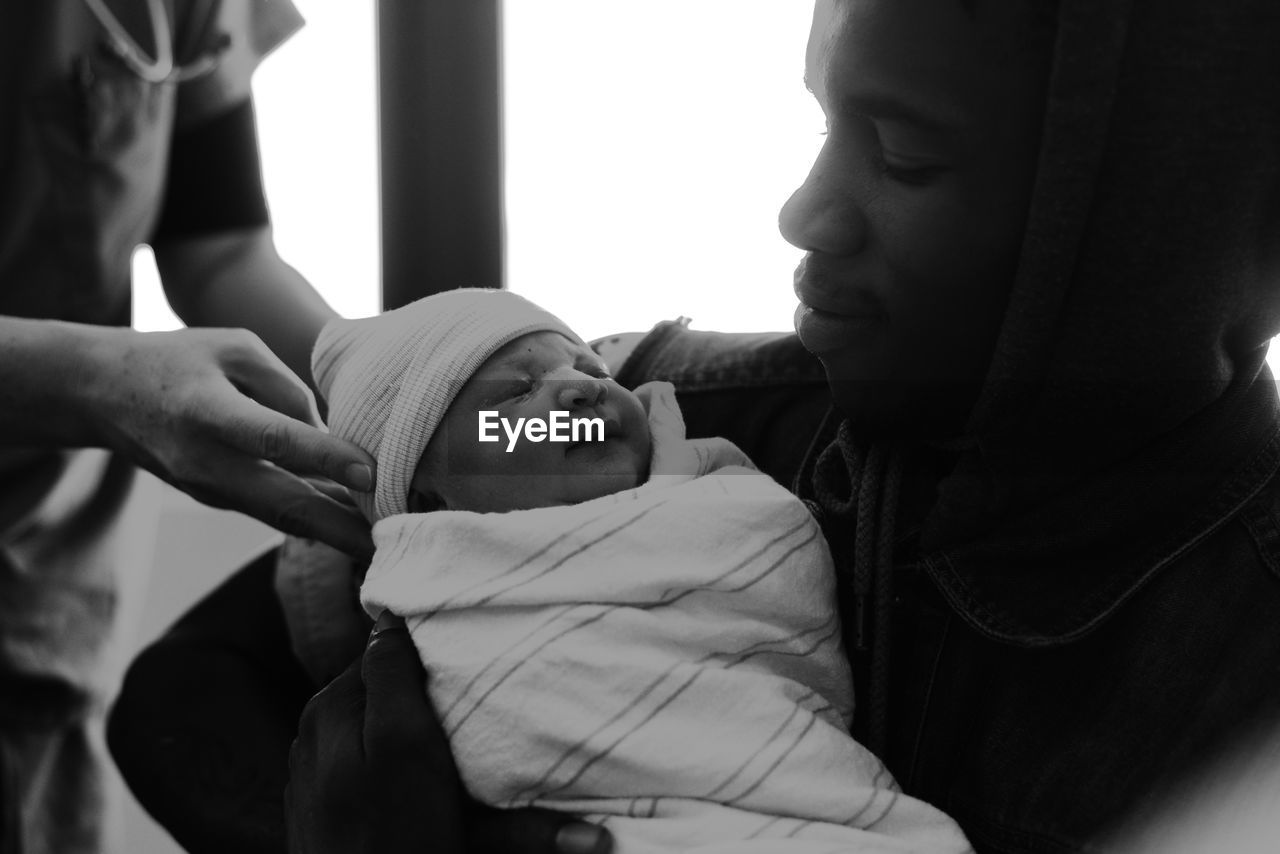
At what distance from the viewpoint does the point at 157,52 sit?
1248mm

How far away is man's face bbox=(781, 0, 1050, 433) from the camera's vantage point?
0.71 metres

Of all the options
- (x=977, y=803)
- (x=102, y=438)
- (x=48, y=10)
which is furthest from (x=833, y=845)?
(x=48, y=10)

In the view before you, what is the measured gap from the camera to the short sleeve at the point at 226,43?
1304mm

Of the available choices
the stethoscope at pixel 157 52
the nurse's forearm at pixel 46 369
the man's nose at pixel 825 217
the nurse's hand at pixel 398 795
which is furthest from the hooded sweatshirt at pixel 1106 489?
the stethoscope at pixel 157 52

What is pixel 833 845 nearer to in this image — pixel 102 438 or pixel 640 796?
pixel 640 796

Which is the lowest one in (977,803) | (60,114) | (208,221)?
(977,803)

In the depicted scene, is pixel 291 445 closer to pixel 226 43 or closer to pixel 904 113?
pixel 904 113

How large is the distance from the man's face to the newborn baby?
0.13 m

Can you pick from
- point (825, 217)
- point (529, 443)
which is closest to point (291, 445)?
point (529, 443)

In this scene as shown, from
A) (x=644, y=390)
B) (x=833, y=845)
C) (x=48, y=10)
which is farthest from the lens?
(x=48, y=10)

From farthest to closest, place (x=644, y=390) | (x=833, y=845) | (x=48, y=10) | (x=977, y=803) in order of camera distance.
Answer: (x=48, y=10) < (x=644, y=390) < (x=977, y=803) < (x=833, y=845)

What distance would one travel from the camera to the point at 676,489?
804 millimetres

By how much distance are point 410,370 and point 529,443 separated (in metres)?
0.12

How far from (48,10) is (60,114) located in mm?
108
